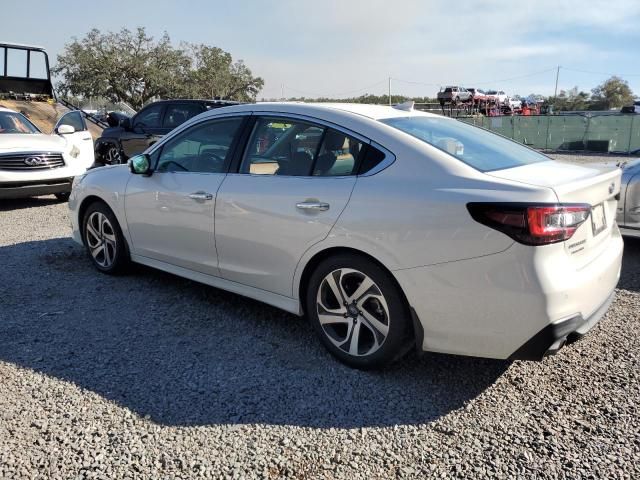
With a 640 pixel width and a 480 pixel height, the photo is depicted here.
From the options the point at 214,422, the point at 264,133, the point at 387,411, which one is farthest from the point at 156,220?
the point at 387,411

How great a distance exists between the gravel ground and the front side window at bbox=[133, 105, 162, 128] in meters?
7.61

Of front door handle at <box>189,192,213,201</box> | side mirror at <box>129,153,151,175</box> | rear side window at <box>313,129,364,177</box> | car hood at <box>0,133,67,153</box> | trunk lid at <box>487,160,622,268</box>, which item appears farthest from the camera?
car hood at <box>0,133,67,153</box>

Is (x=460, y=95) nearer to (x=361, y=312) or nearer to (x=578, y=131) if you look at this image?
(x=578, y=131)

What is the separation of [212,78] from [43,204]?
45924mm

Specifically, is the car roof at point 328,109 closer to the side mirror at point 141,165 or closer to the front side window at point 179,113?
the side mirror at point 141,165

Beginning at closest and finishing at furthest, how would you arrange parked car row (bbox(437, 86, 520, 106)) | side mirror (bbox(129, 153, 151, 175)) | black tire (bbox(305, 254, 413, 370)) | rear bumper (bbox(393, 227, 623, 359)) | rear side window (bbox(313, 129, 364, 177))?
1. rear bumper (bbox(393, 227, 623, 359))
2. black tire (bbox(305, 254, 413, 370))
3. rear side window (bbox(313, 129, 364, 177))
4. side mirror (bbox(129, 153, 151, 175))
5. parked car row (bbox(437, 86, 520, 106))

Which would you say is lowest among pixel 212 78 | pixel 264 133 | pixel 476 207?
pixel 476 207

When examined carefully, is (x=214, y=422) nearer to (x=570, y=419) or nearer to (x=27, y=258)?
(x=570, y=419)

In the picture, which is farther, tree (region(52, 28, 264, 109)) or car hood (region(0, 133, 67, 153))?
tree (region(52, 28, 264, 109))

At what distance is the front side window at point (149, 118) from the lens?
10992 millimetres

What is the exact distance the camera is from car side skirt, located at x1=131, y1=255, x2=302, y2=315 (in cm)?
342

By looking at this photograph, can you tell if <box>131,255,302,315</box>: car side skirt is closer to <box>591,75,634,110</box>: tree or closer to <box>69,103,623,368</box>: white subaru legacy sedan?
<box>69,103,623,368</box>: white subaru legacy sedan

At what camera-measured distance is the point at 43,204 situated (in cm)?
925

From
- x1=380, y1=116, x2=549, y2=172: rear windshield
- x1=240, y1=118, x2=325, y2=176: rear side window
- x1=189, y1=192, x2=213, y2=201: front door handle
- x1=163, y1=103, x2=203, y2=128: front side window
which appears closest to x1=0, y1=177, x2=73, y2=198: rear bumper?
x1=163, y1=103, x2=203, y2=128: front side window
